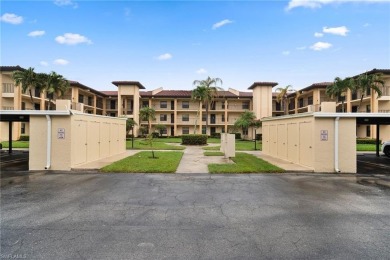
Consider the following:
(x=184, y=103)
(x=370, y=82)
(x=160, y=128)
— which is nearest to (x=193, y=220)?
(x=370, y=82)

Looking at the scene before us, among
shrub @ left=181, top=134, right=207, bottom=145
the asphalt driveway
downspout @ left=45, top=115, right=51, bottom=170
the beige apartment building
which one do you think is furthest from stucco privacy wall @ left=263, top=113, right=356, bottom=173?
the beige apartment building

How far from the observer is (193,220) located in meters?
Answer: 5.68

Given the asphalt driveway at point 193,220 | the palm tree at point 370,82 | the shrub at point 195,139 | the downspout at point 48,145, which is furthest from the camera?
the shrub at point 195,139

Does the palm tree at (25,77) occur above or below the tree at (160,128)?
above

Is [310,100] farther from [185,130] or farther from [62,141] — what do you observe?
[62,141]

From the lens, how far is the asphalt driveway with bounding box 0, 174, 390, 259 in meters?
4.26

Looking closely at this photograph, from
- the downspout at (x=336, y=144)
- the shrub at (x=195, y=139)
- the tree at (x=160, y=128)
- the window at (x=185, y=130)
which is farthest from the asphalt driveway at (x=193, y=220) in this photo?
the window at (x=185, y=130)

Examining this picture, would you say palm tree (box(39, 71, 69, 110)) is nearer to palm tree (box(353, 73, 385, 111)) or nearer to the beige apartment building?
the beige apartment building

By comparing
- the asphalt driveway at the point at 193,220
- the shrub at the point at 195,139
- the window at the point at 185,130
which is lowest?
the asphalt driveway at the point at 193,220

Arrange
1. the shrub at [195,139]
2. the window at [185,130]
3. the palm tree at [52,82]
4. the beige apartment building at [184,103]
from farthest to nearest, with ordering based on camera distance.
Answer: the window at [185,130] < the beige apartment building at [184,103] < the shrub at [195,139] < the palm tree at [52,82]

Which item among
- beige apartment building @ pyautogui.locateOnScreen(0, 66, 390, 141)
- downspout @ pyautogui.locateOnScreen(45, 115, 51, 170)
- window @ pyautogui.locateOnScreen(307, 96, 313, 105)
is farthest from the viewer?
window @ pyautogui.locateOnScreen(307, 96, 313, 105)

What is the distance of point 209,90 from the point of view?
3747 cm

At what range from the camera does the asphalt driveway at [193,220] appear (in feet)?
14.0

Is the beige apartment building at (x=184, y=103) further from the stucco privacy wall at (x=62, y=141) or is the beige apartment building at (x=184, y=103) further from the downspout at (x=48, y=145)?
the downspout at (x=48, y=145)
